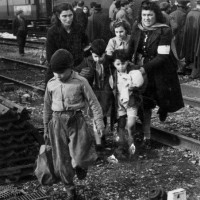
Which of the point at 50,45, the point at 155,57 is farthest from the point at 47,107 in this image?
the point at 155,57

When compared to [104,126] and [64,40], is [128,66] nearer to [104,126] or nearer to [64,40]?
[64,40]

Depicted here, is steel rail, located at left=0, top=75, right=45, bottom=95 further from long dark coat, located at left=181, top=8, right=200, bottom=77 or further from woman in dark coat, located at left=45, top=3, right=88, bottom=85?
woman in dark coat, located at left=45, top=3, right=88, bottom=85

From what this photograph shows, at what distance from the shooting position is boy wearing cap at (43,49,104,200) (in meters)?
4.95

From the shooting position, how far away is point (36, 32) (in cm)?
2841

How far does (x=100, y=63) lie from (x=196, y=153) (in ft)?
5.89

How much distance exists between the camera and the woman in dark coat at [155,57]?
604 cm

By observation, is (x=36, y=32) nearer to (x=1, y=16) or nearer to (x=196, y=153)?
(x=1, y=16)

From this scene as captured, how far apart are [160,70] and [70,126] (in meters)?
1.73

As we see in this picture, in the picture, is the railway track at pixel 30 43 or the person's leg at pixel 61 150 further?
the railway track at pixel 30 43

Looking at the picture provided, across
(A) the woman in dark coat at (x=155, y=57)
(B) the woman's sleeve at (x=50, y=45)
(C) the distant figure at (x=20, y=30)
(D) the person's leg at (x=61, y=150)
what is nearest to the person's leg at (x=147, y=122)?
(A) the woman in dark coat at (x=155, y=57)

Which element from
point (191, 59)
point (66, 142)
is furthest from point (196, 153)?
point (191, 59)

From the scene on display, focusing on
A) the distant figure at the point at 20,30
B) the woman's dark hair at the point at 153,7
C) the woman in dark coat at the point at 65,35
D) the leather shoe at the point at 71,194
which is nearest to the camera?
the leather shoe at the point at 71,194

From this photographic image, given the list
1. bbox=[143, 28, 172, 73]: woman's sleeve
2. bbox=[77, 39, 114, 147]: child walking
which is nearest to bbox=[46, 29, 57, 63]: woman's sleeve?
bbox=[77, 39, 114, 147]: child walking

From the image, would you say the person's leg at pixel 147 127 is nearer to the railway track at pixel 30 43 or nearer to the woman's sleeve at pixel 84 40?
the woman's sleeve at pixel 84 40
